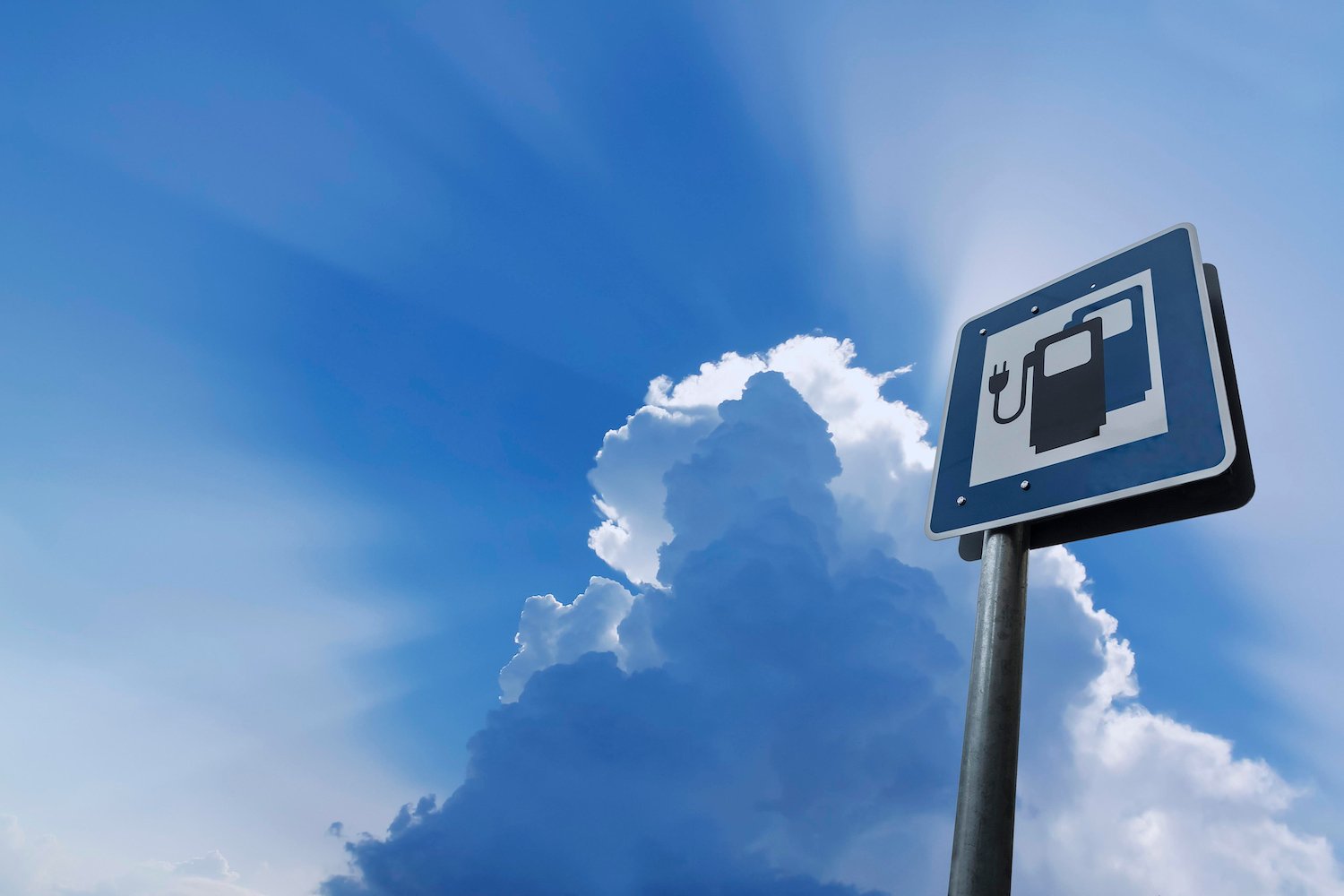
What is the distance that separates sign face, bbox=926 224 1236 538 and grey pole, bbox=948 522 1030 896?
249 mm

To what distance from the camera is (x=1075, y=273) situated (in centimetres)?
229

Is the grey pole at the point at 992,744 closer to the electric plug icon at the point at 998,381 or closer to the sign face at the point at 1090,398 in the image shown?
the sign face at the point at 1090,398

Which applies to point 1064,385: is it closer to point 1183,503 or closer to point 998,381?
point 998,381

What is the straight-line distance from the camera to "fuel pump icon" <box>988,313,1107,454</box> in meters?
1.86

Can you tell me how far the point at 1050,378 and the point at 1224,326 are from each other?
0.42 metres

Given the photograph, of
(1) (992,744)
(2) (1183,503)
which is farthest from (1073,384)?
(1) (992,744)

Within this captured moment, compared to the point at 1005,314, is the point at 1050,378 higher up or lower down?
lower down

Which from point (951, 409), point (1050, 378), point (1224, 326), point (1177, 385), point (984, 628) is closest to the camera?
point (984, 628)

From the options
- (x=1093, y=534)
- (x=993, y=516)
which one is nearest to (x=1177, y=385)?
(x=1093, y=534)

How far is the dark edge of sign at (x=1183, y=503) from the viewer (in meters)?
1.59

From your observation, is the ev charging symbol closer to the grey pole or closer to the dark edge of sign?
the dark edge of sign

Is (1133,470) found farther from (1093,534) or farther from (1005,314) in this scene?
(1005,314)

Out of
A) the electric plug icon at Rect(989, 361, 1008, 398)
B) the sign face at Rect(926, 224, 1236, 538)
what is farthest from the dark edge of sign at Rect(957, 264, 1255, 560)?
the electric plug icon at Rect(989, 361, 1008, 398)

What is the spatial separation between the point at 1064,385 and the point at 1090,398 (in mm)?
104
